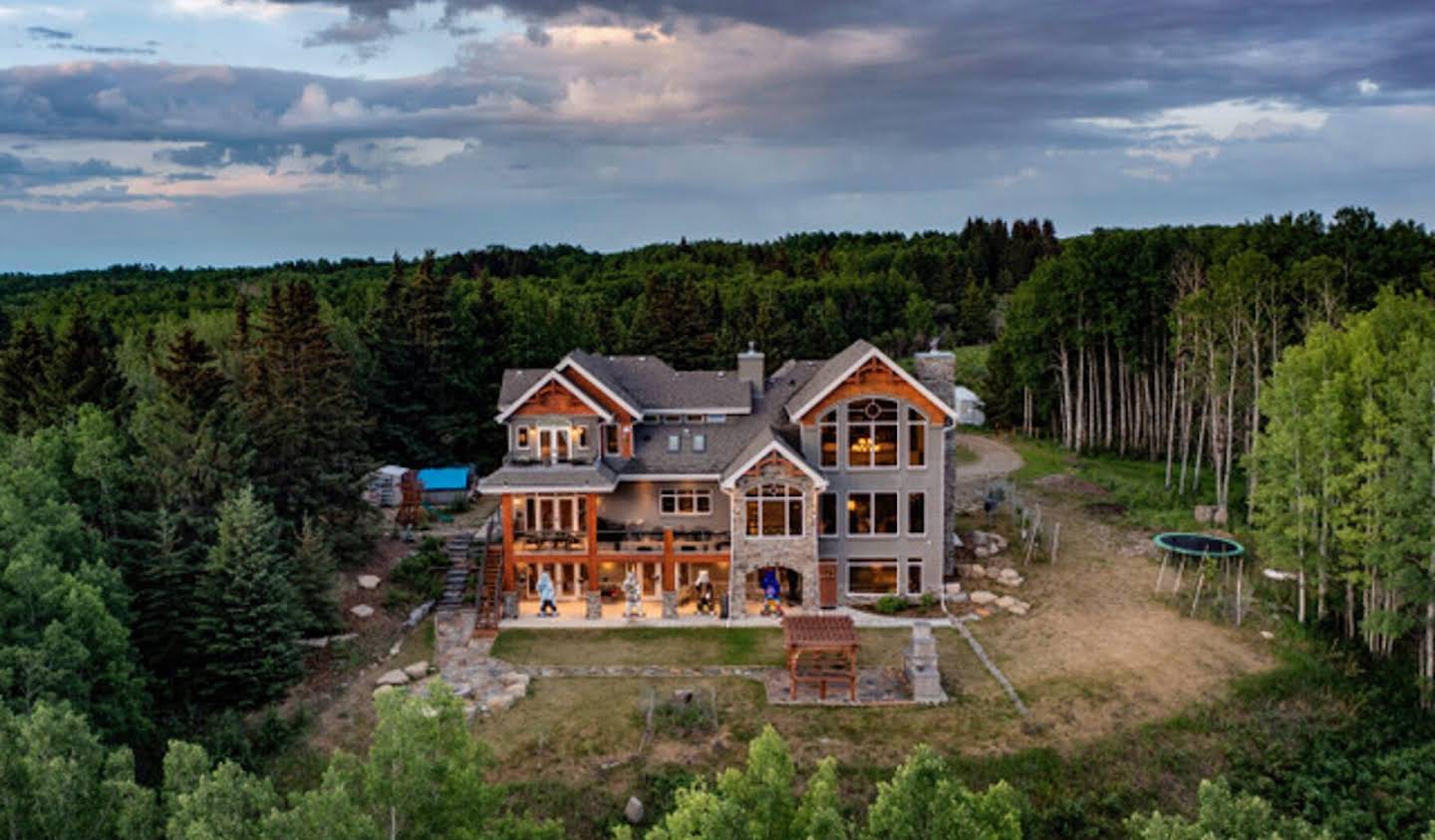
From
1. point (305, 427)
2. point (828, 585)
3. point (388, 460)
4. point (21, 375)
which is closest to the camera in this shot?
point (828, 585)

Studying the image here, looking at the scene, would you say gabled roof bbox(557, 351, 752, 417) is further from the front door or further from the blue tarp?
the blue tarp

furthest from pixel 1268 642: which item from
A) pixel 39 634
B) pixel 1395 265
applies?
pixel 39 634

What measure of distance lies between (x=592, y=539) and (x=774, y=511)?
5.85 m

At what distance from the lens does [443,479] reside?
45.2 m

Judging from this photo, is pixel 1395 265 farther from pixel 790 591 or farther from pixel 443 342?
pixel 443 342

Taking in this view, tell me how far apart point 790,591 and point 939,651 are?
588cm

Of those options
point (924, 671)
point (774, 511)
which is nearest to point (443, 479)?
point (774, 511)

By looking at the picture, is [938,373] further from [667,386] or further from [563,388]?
[563,388]

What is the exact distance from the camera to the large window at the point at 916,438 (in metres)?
33.2

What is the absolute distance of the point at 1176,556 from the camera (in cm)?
→ 3644

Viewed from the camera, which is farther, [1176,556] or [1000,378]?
[1000,378]

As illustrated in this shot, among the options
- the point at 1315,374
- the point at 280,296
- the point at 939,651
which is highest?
the point at 280,296

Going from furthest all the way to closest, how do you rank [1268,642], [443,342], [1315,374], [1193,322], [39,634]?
1. [443,342]
2. [1193,322]
3. [1315,374]
4. [1268,642]
5. [39,634]

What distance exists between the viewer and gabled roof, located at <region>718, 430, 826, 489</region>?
3127 centimetres
